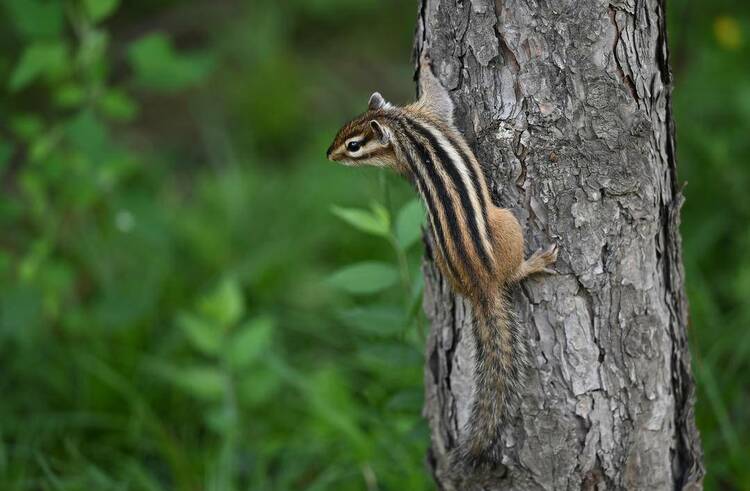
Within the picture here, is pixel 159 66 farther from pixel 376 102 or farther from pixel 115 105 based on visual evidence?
pixel 376 102

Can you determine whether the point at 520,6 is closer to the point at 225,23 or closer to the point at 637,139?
the point at 637,139

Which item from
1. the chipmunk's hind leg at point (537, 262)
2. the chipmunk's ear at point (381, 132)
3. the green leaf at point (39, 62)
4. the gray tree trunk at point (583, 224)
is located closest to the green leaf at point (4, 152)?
the green leaf at point (39, 62)

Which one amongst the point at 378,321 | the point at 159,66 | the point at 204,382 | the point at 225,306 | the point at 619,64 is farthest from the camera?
the point at 159,66

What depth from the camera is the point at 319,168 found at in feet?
17.3

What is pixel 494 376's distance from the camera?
2.05 meters

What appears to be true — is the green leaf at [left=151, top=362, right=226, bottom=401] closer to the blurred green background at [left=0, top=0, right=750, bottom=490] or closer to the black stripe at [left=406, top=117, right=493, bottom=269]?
the blurred green background at [left=0, top=0, right=750, bottom=490]

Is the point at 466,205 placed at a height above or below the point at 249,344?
above

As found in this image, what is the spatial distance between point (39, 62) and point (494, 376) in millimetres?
2249

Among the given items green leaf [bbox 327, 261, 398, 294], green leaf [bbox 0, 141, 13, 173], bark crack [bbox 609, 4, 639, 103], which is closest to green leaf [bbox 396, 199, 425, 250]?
green leaf [bbox 327, 261, 398, 294]

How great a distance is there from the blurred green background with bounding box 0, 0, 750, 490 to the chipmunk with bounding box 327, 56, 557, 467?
0.32 metres

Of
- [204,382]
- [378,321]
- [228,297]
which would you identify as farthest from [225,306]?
[378,321]

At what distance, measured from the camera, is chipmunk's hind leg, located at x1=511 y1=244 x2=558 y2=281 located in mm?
1953

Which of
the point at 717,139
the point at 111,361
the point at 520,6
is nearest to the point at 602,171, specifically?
the point at 520,6

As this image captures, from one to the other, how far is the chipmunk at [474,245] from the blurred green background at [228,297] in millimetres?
315
